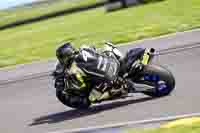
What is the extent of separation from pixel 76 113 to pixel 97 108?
0.40m

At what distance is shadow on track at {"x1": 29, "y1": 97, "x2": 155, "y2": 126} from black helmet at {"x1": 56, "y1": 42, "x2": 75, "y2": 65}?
973 millimetres

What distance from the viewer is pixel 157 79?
11531mm

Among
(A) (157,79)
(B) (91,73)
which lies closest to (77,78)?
(B) (91,73)

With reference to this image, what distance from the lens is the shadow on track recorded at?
1192 cm

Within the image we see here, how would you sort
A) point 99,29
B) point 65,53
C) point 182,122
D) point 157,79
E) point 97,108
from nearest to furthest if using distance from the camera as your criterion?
point 182,122
point 157,79
point 65,53
point 97,108
point 99,29

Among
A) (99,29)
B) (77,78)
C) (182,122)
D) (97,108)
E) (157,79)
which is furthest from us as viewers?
(99,29)

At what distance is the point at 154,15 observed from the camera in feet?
89.8

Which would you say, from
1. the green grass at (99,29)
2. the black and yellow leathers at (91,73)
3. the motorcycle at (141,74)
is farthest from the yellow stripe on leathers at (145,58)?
the green grass at (99,29)

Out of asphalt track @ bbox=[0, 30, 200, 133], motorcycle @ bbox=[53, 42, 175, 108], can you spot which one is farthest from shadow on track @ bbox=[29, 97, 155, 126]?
motorcycle @ bbox=[53, 42, 175, 108]

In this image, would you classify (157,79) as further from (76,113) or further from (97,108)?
(76,113)

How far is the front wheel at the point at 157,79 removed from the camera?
1152 cm

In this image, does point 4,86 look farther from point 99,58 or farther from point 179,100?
point 179,100

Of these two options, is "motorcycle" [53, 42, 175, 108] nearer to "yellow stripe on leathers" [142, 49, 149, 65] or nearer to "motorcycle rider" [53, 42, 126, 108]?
"yellow stripe on leathers" [142, 49, 149, 65]

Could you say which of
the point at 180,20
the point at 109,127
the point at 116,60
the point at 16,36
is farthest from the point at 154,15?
the point at 109,127
